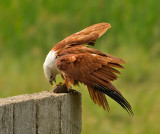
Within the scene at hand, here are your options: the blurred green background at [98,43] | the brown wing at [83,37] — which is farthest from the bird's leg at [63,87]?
the blurred green background at [98,43]

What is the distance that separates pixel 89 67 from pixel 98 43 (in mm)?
3754

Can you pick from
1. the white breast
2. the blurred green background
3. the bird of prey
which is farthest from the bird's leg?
the blurred green background

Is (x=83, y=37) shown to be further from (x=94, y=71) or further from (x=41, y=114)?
(x=41, y=114)

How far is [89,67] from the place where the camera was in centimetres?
340

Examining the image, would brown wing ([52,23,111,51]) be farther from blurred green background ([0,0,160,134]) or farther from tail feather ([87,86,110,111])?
blurred green background ([0,0,160,134])

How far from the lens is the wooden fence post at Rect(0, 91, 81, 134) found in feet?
8.73

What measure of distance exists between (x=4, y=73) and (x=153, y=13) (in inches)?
93.9

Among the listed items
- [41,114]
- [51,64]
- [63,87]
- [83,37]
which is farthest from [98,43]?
[41,114]

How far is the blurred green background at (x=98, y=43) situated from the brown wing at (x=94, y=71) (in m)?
2.08

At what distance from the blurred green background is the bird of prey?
79.4 inches

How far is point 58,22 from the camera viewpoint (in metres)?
7.35

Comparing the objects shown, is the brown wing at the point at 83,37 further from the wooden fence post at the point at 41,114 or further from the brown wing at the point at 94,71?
the wooden fence post at the point at 41,114

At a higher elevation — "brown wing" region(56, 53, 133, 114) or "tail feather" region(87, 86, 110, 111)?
"brown wing" region(56, 53, 133, 114)

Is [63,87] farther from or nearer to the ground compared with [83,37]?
nearer to the ground
